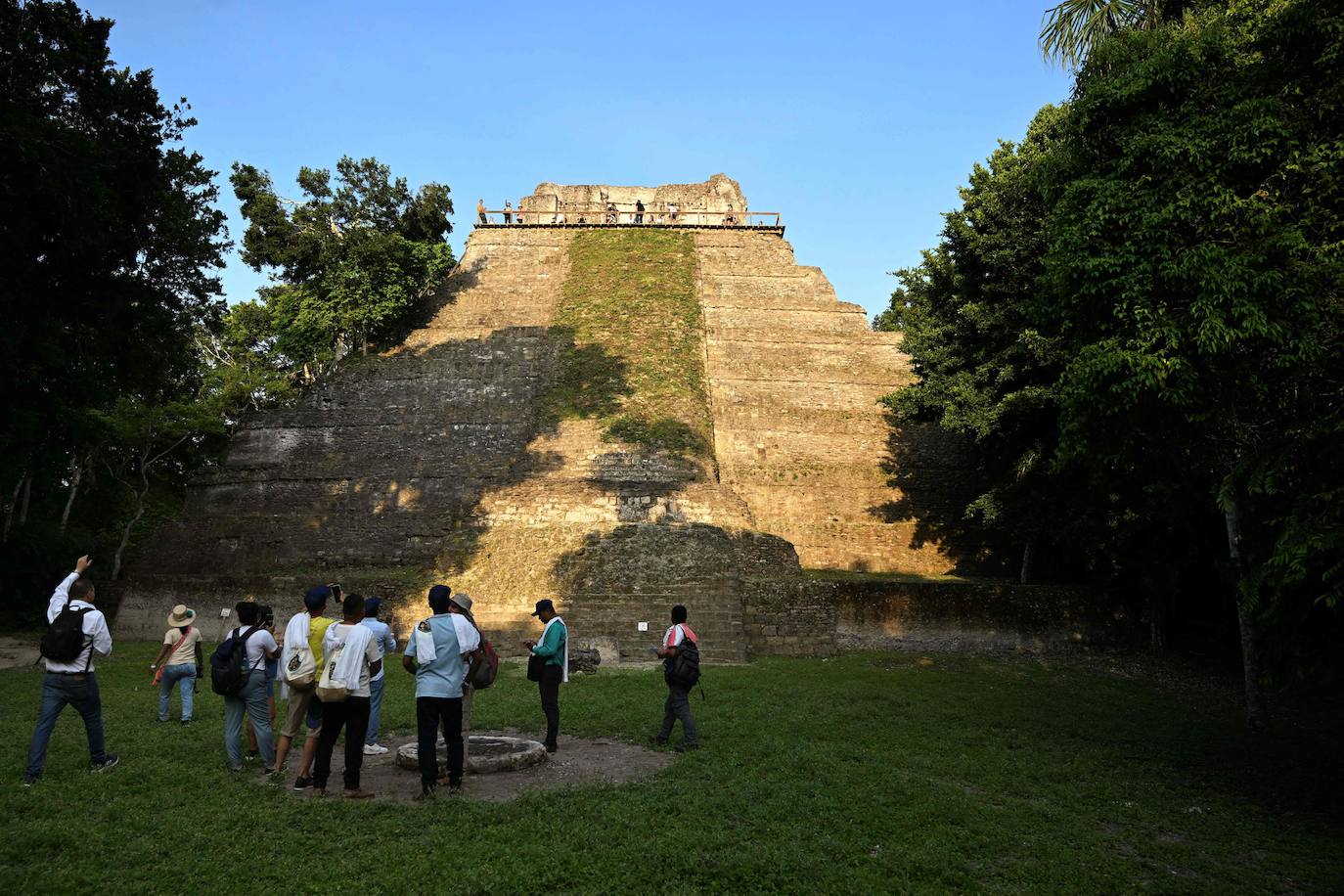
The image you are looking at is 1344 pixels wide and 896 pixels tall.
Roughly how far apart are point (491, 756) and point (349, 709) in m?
1.40

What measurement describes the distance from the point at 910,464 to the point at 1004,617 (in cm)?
753

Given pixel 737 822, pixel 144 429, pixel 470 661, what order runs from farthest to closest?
pixel 144 429, pixel 470 661, pixel 737 822

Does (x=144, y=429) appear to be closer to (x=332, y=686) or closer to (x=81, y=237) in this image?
(x=81, y=237)


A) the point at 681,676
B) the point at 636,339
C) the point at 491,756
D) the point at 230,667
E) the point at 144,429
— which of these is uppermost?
the point at 636,339

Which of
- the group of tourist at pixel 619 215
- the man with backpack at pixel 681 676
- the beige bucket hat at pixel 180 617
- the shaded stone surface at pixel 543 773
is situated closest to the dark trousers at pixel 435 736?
the shaded stone surface at pixel 543 773

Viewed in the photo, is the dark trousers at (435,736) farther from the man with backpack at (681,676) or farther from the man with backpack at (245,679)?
the man with backpack at (681,676)

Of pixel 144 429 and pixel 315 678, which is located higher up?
pixel 144 429

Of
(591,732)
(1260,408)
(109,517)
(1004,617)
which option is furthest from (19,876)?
(109,517)

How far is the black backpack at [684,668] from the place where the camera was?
7.93 m

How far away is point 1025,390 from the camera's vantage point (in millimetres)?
16047

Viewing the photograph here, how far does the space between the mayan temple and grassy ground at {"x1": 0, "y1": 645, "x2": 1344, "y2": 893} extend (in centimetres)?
670

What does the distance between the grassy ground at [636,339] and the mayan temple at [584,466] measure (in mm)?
103

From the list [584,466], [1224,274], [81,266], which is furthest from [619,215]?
[1224,274]

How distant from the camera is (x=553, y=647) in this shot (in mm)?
7996
